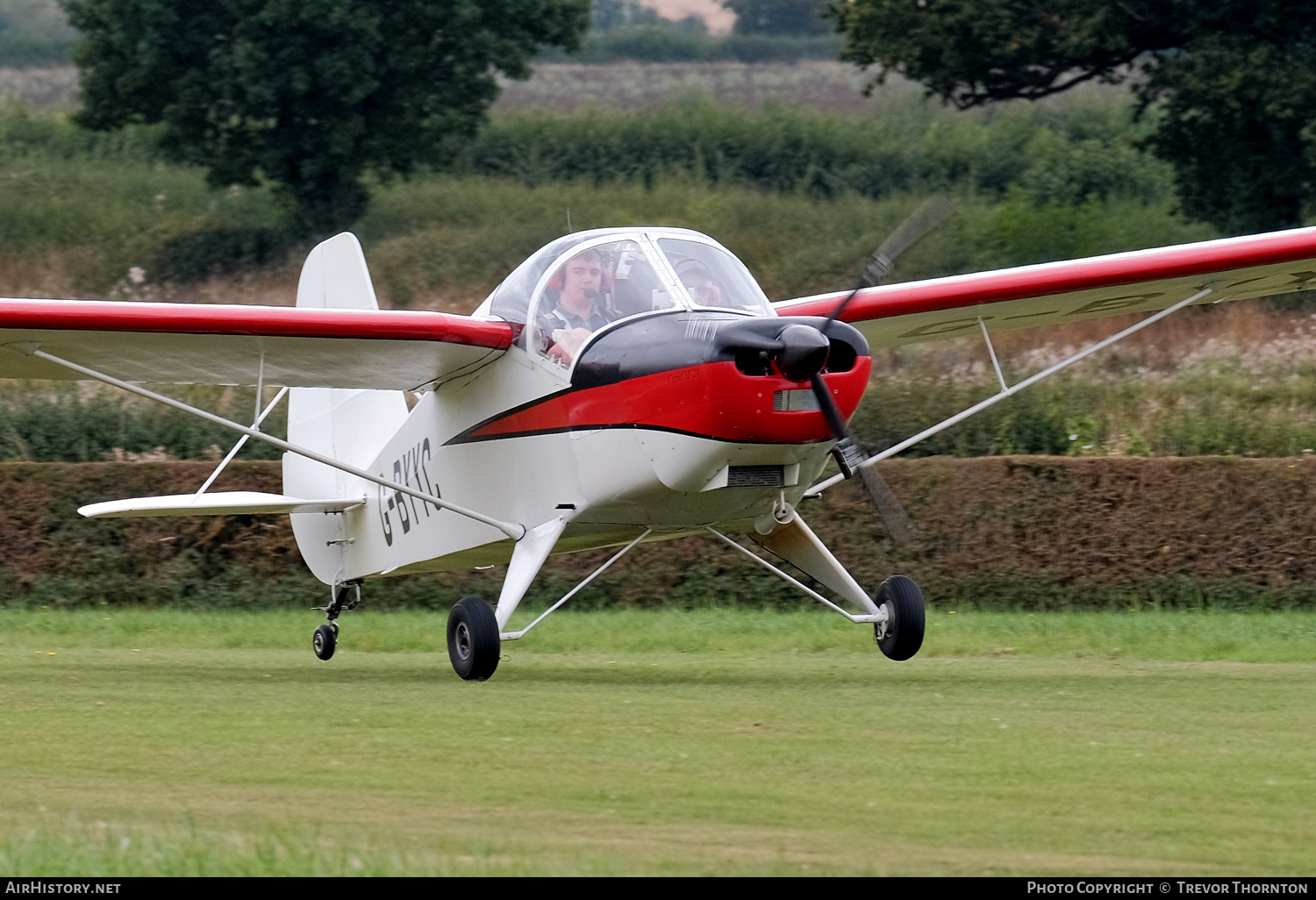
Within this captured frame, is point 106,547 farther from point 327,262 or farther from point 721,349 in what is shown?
point 721,349

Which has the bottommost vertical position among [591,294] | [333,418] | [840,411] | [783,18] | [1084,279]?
[783,18]

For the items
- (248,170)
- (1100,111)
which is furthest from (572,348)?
(1100,111)

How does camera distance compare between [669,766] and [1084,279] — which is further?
[1084,279]

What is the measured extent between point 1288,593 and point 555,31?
28.7m

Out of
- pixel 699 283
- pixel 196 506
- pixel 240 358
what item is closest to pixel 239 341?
pixel 240 358

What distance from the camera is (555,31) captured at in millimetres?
42281

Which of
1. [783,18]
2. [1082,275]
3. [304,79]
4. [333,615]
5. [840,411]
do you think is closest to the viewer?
[840,411]

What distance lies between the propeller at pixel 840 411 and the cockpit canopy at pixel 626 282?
71 cm

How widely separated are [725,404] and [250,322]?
3.48 meters

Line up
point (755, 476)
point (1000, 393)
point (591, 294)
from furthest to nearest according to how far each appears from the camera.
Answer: point (1000, 393)
point (591, 294)
point (755, 476)

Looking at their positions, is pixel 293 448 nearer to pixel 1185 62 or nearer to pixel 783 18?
pixel 1185 62

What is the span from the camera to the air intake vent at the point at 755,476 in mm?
10141

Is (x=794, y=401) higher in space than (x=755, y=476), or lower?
higher

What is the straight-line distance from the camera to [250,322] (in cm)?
1112
